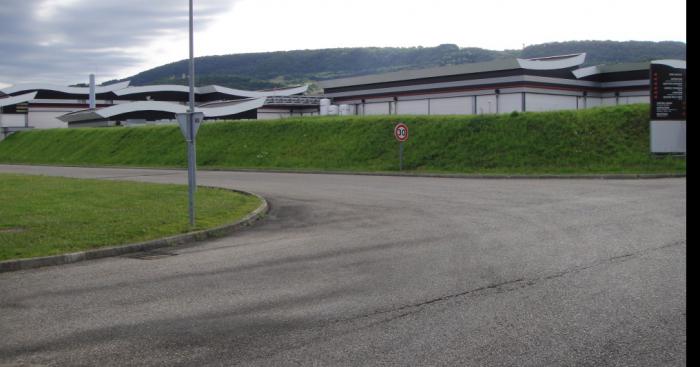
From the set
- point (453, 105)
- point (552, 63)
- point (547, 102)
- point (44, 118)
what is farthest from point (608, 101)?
point (44, 118)

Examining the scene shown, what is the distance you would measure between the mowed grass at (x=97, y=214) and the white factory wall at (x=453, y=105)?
1319 inches

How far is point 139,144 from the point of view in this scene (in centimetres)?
5019

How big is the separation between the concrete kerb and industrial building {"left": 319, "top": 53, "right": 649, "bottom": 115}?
35.6 meters

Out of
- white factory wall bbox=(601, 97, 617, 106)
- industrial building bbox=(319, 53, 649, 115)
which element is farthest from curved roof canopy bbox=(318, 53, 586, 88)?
white factory wall bbox=(601, 97, 617, 106)

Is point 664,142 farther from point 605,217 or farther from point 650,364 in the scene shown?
point 650,364

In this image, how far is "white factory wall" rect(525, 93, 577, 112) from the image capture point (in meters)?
47.8

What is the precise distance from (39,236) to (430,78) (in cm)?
4536

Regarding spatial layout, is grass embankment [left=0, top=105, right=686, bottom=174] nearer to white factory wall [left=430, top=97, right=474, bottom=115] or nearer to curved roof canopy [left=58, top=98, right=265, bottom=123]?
white factory wall [left=430, top=97, right=474, bottom=115]

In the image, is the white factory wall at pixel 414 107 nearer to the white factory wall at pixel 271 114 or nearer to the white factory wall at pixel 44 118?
the white factory wall at pixel 271 114

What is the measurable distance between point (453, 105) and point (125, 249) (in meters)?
43.6

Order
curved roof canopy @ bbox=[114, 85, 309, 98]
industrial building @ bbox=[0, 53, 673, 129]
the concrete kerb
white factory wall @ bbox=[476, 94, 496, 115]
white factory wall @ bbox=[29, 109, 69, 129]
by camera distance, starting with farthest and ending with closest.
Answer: curved roof canopy @ bbox=[114, 85, 309, 98] → white factory wall @ bbox=[29, 109, 69, 129] → white factory wall @ bbox=[476, 94, 496, 115] → industrial building @ bbox=[0, 53, 673, 129] → the concrete kerb

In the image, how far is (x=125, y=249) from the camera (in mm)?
10367

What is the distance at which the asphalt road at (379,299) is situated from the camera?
16.5 feet

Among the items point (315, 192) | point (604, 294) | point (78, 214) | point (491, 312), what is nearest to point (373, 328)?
point (491, 312)
